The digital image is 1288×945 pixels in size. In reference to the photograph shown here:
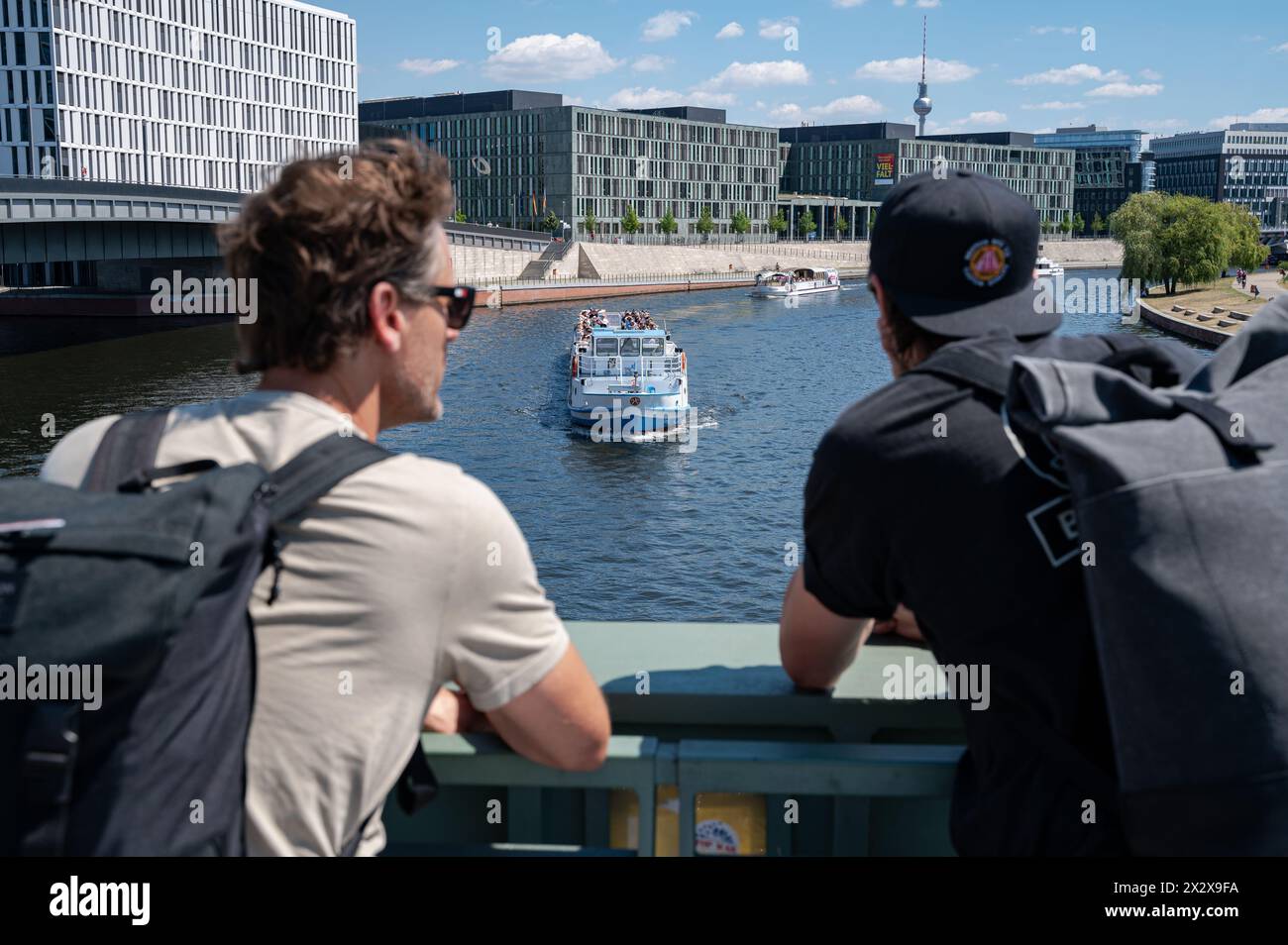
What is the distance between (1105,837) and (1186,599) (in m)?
0.34

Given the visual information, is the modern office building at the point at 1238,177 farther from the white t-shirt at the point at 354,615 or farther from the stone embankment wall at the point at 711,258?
the white t-shirt at the point at 354,615

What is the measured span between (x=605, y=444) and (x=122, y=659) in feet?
90.5

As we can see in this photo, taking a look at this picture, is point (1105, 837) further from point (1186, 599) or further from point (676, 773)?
point (676, 773)

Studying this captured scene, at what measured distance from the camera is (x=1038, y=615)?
170 cm

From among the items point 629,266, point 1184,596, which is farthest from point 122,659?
point 629,266

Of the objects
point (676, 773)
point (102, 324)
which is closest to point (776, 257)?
point (102, 324)

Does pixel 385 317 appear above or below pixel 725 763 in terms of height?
above

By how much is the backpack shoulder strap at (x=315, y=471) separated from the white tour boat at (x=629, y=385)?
27605 mm

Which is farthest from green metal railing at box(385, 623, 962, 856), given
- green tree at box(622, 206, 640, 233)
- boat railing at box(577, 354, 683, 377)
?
green tree at box(622, 206, 640, 233)

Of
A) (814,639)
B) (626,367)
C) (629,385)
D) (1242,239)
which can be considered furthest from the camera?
(1242,239)

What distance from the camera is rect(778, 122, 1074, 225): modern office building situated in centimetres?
13238

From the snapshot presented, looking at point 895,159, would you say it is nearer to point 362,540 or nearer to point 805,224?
point 805,224

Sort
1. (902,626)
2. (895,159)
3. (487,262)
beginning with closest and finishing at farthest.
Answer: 1. (902,626)
2. (487,262)
3. (895,159)

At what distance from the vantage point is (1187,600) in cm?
149
